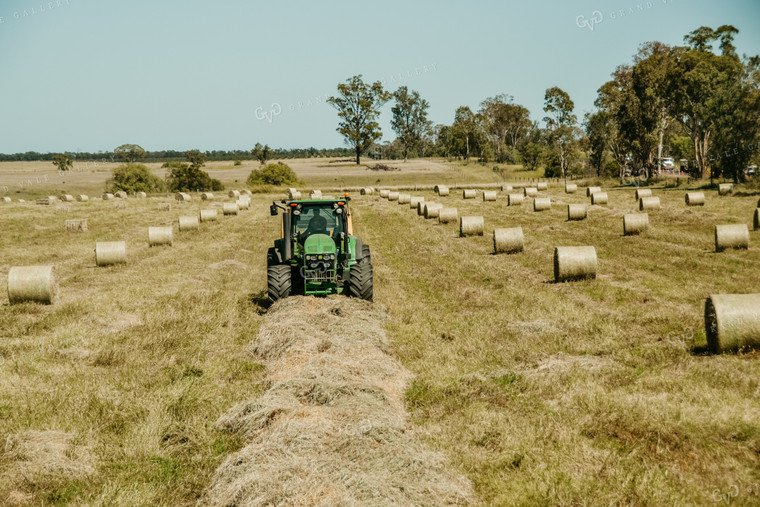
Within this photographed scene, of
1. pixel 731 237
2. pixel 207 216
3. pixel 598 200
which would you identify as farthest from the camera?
pixel 598 200

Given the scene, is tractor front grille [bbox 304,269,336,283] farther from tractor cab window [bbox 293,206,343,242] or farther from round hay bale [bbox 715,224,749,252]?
round hay bale [bbox 715,224,749,252]

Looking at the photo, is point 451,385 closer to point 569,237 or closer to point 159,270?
point 159,270

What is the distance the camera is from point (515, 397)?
8.05 m

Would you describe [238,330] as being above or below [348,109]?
below

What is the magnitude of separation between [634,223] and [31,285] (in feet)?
64.6

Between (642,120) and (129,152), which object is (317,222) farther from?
(129,152)

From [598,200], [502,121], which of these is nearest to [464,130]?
[502,121]

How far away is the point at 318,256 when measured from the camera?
12508 mm

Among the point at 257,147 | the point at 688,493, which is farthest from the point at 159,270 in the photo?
the point at 257,147

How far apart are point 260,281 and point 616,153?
64439mm

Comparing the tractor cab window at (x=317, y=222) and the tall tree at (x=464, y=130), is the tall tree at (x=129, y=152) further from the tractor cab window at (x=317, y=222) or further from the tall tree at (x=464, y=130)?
the tractor cab window at (x=317, y=222)

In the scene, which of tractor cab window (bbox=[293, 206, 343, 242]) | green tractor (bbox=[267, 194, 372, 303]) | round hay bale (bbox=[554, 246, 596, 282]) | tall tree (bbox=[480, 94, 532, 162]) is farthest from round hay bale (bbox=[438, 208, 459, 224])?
tall tree (bbox=[480, 94, 532, 162])

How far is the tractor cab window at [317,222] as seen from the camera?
43.8 feet

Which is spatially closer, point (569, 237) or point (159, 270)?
point (159, 270)
